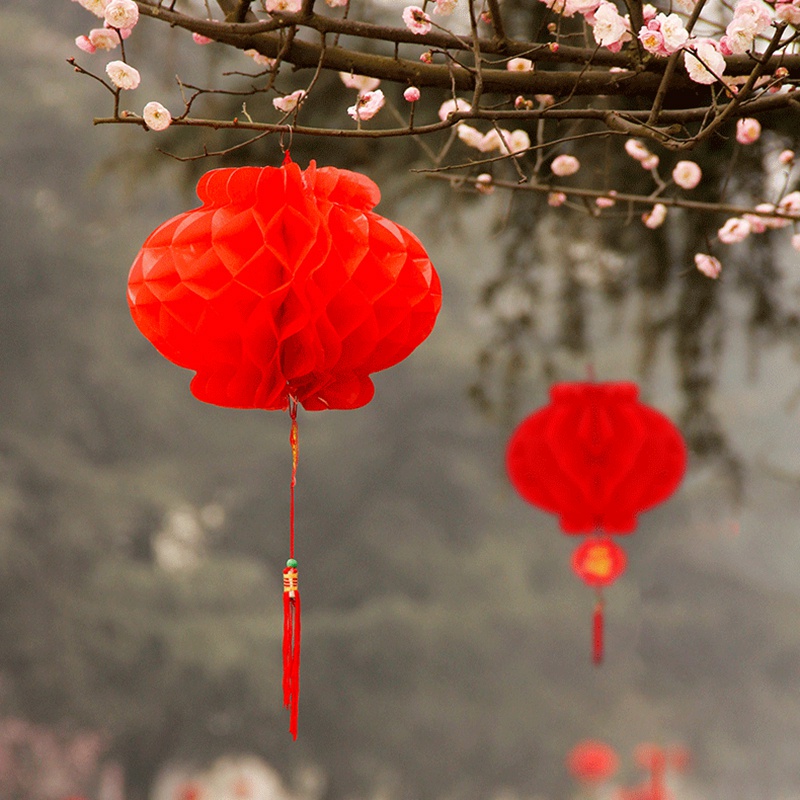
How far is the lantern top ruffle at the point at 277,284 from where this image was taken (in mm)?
875

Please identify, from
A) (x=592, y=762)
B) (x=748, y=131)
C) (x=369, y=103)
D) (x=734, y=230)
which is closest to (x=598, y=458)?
(x=734, y=230)

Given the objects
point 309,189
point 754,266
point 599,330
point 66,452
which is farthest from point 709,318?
point 599,330

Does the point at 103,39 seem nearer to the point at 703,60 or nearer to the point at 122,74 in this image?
the point at 122,74

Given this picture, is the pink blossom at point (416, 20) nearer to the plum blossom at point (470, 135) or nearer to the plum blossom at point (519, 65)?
the plum blossom at point (519, 65)

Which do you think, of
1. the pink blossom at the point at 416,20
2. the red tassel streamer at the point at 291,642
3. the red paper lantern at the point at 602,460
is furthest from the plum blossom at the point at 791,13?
the red paper lantern at the point at 602,460

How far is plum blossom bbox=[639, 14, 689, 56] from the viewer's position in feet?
2.58

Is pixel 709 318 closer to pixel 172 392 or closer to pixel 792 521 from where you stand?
pixel 172 392

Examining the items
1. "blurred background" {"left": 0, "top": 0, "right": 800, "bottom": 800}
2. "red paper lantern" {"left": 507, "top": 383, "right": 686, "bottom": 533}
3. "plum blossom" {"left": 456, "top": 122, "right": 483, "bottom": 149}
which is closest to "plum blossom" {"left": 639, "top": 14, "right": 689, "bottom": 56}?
"plum blossom" {"left": 456, "top": 122, "right": 483, "bottom": 149}

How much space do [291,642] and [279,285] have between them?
33 centimetres

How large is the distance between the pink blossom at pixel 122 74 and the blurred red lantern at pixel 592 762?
3365mm

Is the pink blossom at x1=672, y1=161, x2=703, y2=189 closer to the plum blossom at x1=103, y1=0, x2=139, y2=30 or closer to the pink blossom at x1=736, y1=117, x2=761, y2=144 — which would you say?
the pink blossom at x1=736, y1=117, x2=761, y2=144

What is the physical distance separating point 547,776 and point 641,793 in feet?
1.08

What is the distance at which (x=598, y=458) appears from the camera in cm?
165

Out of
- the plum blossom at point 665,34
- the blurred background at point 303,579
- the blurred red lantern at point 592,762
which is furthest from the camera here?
the blurred red lantern at point 592,762
